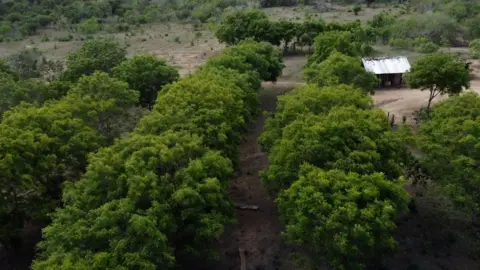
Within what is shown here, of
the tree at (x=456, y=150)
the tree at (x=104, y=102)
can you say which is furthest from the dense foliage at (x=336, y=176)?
the tree at (x=104, y=102)

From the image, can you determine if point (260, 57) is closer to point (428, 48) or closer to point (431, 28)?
point (428, 48)

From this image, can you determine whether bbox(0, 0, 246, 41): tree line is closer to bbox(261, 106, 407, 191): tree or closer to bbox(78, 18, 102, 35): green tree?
bbox(78, 18, 102, 35): green tree

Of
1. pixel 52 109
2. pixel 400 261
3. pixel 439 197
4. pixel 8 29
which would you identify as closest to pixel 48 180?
pixel 52 109

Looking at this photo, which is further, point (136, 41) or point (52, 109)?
point (136, 41)

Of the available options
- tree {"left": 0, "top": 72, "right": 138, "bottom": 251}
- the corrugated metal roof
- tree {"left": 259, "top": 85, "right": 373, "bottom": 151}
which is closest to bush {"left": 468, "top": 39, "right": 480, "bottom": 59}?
the corrugated metal roof

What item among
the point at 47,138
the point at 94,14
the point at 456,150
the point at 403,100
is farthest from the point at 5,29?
the point at 456,150

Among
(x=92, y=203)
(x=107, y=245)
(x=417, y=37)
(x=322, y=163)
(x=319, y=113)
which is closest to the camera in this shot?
(x=107, y=245)

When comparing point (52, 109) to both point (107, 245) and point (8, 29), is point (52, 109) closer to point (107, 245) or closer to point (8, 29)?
point (107, 245)
